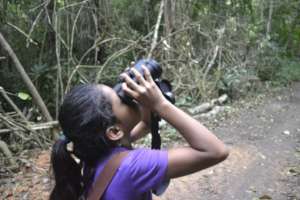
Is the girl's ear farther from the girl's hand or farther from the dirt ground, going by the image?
the dirt ground

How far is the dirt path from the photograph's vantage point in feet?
13.6

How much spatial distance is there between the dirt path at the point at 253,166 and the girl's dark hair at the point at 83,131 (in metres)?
2.76

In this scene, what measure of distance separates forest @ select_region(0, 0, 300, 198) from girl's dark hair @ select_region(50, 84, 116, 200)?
3.69 m

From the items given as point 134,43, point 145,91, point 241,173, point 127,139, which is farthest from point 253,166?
point 145,91

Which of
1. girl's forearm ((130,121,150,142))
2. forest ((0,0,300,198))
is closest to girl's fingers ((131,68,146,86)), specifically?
girl's forearm ((130,121,150,142))

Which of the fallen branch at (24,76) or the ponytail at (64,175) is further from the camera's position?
the fallen branch at (24,76)

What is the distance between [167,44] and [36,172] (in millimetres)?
4383

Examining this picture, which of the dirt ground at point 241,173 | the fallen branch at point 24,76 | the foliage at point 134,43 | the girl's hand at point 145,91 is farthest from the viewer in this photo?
the foliage at point 134,43

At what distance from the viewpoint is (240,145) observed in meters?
5.59

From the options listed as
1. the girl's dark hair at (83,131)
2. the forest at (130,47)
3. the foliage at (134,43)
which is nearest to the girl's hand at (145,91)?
the girl's dark hair at (83,131)

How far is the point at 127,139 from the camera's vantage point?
1.36 metres

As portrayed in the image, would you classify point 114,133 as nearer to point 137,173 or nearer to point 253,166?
point 137,173

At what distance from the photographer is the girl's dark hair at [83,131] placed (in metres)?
1.27

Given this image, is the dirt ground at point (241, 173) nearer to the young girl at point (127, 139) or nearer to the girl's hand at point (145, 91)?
the young girl at point (127, 139)
